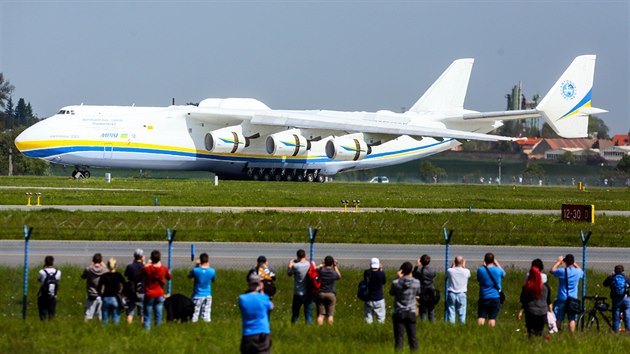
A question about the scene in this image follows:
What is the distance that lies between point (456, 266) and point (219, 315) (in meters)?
3.82

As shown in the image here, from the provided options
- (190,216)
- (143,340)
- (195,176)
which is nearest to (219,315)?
(143,340)

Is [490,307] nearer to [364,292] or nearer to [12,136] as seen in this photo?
[364,292]

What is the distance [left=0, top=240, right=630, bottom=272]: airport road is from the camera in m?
22.0

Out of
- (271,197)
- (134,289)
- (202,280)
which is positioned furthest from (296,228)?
(271,197)

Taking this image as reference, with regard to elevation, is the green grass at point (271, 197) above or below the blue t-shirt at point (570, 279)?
above

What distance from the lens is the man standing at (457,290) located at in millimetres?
16594

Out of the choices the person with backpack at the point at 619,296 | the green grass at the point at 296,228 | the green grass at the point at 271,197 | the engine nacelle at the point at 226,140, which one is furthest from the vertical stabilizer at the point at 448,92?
the person with backpack at the point at 619,296

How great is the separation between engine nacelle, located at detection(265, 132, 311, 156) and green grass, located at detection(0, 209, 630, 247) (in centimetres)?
2335

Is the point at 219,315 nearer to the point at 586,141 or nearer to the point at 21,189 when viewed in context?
the point at 21,189

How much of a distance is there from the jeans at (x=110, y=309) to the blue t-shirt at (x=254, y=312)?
3998 mm

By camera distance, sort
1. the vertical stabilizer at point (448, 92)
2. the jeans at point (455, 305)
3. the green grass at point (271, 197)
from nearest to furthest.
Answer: the jeans at point (455, 305), the green grass at point (271, 197), the vertical stabilizer at point (448, 92)

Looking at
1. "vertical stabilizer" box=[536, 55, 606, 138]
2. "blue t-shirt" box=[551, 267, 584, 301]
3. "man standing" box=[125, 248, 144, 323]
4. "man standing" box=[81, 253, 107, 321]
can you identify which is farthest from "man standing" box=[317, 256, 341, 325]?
"vertical stabilizer" box=[536, 55, 606, 138]

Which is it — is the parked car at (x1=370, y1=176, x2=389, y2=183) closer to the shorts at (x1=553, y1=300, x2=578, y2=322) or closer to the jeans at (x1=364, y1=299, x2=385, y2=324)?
the shorts at (x1=553, y1=300, x2=578, y2=322)

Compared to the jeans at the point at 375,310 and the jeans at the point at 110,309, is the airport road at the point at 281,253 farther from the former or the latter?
the jeans at the point at 110,309
